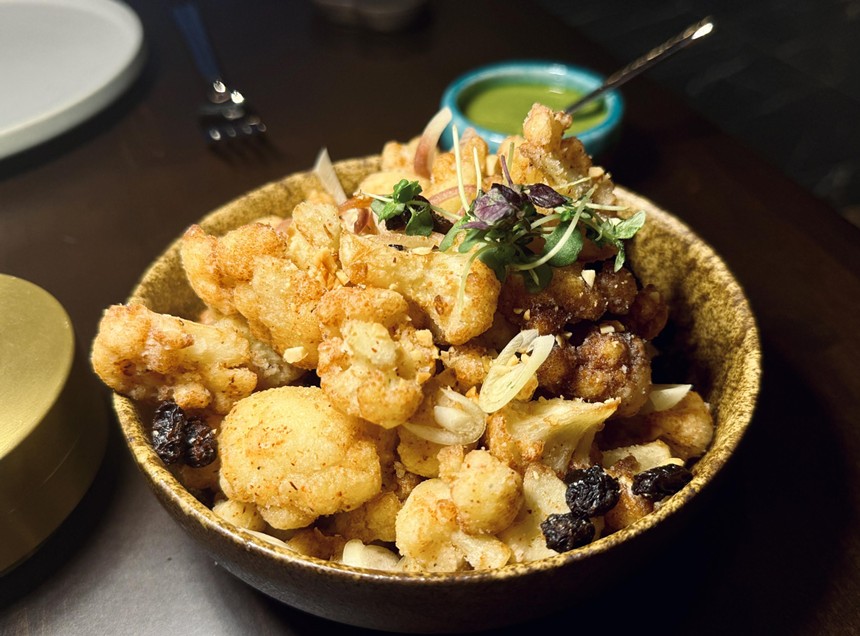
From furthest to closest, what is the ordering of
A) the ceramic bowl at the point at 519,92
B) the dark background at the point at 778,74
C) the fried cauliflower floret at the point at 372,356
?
the dark background at the point at 778,74 < the ceramic bowl at the point at 519,92 < the fried cauliflower floret at the point at 372,356

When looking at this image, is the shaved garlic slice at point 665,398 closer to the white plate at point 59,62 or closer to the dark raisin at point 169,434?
the dark raisin at point 169,434

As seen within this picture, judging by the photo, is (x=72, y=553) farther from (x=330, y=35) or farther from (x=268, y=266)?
(x=330, y=35)

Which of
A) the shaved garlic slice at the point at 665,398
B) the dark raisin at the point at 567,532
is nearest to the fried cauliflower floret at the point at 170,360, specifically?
the dark raisin at the point at 567,532

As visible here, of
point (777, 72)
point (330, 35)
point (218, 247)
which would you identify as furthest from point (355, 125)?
point (777, 72)

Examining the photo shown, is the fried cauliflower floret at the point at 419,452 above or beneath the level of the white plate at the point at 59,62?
above

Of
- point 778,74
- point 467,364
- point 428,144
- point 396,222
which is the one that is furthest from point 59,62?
point 778,74

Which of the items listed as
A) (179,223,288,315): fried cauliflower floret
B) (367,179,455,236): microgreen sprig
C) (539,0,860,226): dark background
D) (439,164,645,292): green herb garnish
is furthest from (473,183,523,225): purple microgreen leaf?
(539,0,860,226): dark background

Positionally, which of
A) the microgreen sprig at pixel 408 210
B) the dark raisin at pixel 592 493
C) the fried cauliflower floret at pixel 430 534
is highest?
the microgreen sprig at pixel 408 210
